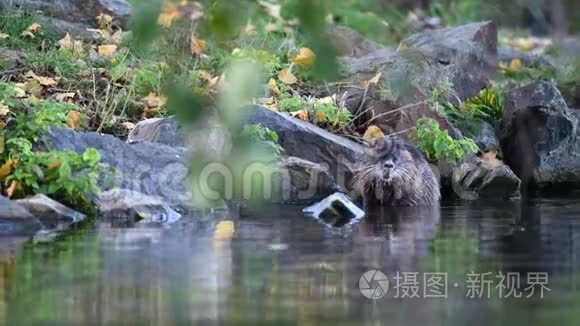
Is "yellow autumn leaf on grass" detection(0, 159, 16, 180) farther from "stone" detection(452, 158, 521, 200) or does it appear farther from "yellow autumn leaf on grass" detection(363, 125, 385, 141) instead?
"stone" detection(452, 158, 521, 200)

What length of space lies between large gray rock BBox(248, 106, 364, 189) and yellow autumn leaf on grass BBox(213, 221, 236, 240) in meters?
2.18

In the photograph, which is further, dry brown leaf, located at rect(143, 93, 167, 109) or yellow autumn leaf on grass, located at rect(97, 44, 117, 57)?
yellow autumn leaf on grass, located at rect(97, 44, 117, 57)

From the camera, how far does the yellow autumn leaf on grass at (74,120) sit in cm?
1018

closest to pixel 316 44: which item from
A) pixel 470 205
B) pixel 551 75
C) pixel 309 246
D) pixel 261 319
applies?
pixel 261 319

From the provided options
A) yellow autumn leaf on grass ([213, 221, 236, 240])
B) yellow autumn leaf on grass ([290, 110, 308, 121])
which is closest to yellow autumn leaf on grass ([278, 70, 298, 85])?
yellow autumn leaf on grass ([290, 110, 308, 121])

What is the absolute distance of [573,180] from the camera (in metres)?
12.1

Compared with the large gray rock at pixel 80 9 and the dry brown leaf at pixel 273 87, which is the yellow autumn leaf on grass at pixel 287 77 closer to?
the dry brown leaf at pixel 273 87

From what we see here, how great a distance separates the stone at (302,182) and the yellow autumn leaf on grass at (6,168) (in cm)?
227

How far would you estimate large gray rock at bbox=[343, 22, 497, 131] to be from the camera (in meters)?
11.7

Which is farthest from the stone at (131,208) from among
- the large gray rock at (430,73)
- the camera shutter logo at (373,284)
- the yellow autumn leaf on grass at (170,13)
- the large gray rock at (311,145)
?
the yellow autumn leaf on grass at (170,13)

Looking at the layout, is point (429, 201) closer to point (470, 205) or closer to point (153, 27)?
point (470, 205)

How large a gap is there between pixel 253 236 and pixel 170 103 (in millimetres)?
4657

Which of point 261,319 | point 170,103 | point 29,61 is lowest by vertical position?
point 261,319

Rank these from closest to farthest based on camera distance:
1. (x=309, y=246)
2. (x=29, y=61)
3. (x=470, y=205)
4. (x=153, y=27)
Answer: (x=153, y=27)
(x=309, y=246)
(x=470, y=205)
(x=29, y=61)
